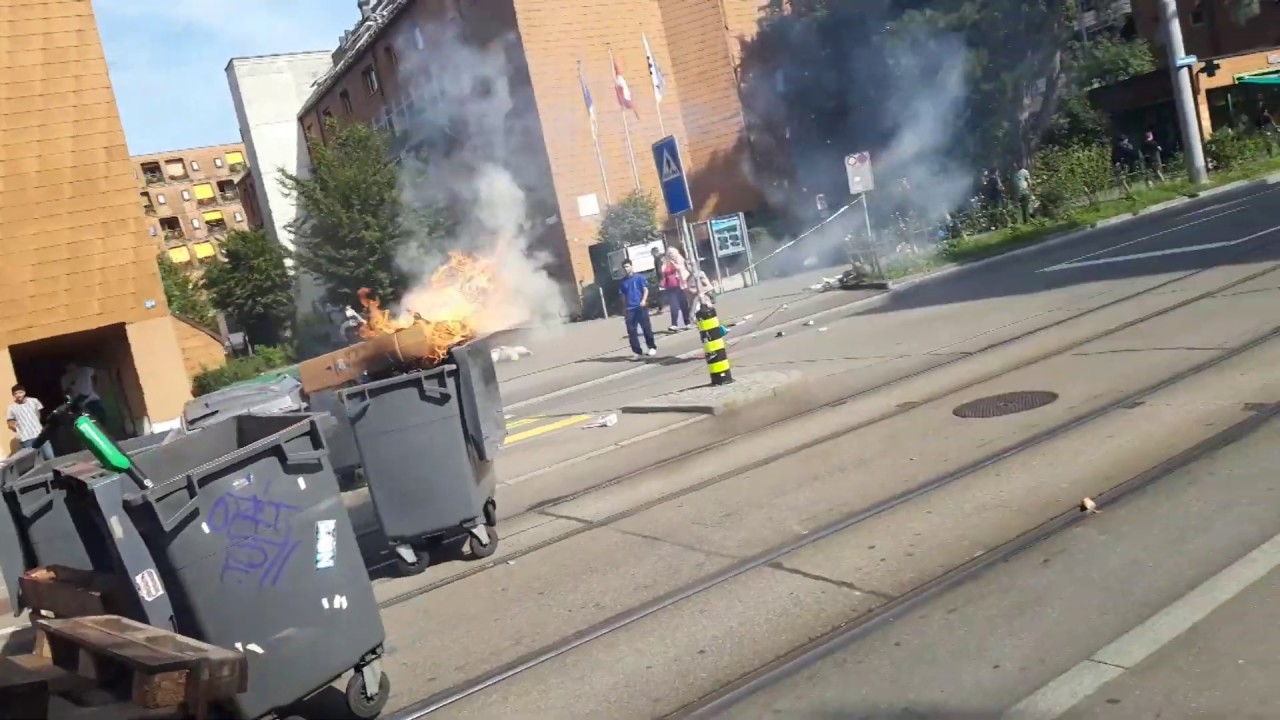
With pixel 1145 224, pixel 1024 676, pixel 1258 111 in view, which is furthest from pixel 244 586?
pixel 1258 111

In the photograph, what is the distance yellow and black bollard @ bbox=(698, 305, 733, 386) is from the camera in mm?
11242

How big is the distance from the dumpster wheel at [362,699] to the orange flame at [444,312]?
299 cm

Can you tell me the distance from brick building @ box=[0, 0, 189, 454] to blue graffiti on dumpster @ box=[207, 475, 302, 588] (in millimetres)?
16796

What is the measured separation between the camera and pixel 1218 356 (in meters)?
8.34

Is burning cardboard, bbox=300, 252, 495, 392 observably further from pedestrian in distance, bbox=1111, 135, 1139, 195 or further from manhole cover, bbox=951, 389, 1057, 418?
pedestrian in distance, bbox=1111, 135, 1139, 195

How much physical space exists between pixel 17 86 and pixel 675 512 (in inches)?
683

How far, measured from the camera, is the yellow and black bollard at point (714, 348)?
1124 cm

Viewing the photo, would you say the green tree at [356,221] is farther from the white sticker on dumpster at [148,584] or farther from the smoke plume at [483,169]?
the white sticker on dumpster at [148,584]

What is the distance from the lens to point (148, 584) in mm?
4211

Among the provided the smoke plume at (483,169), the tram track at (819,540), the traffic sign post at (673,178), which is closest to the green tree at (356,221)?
the smoke plume at (483,169)

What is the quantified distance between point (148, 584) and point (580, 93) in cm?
2468

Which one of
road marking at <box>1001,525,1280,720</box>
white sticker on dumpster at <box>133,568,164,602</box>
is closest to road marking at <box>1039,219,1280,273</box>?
road marking at <box>1001,525,1280,720</box>

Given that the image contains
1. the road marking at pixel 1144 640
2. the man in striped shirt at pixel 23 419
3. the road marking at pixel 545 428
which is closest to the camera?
the road marking at pixel 1144 640

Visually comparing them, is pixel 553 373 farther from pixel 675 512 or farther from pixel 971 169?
pixel 971 169
